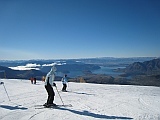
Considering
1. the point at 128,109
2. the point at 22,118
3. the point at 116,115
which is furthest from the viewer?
the point at 128,109

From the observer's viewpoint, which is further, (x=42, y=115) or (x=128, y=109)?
(x=128, y=109)

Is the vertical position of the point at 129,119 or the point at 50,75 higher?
the point at 50,75

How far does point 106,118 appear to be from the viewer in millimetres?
7469

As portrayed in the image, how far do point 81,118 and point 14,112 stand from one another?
9.66 ft

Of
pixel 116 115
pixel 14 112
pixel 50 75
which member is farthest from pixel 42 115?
pixel 116 115

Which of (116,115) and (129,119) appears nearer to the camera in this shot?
(129,119)

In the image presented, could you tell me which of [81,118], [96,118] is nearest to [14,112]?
[81,118]

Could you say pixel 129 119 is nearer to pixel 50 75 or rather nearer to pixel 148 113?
pixel 148 113

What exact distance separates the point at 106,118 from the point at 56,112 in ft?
6.98

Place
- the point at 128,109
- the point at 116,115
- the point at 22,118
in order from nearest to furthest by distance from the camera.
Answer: the point at 22,118 < the point at 116,115 < the point at 128,109

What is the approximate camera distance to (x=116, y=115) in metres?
7.95

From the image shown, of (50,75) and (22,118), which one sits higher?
(50,75)

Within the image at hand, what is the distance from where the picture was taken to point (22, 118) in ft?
23.8

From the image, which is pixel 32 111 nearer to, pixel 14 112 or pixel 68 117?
pixel 14 112
